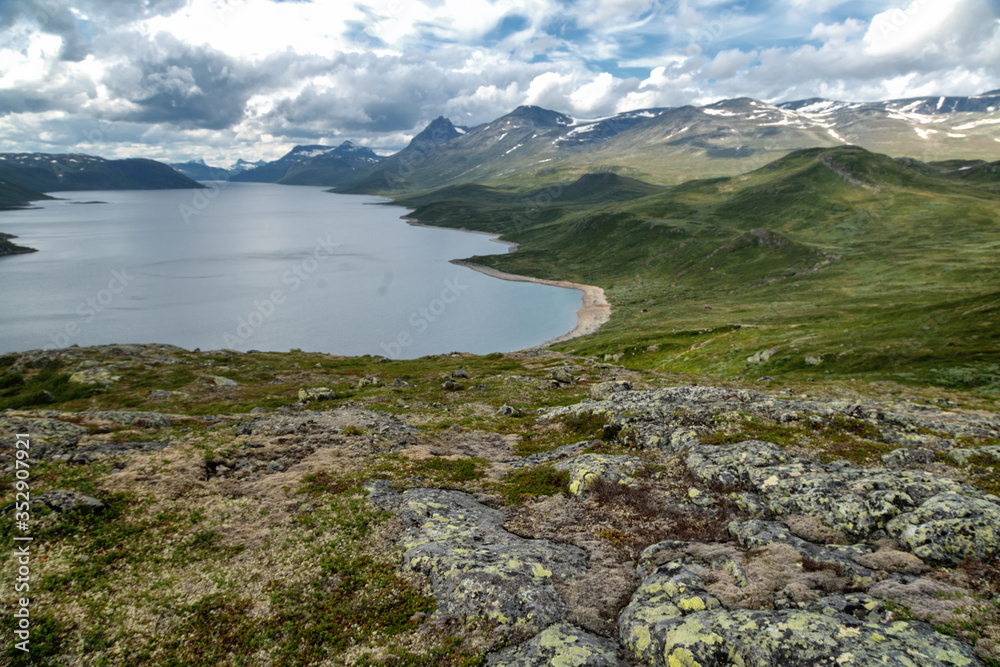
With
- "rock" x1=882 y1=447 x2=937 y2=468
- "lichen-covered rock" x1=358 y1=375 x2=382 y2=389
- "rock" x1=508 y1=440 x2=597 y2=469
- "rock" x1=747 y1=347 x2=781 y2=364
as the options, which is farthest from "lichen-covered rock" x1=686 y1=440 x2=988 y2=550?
"rock" x1=747 y1=347 x2=781 y2=364

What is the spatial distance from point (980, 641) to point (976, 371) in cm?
7790

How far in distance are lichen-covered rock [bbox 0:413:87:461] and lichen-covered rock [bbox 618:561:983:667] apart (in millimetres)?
33986

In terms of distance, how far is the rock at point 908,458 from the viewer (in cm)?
2598

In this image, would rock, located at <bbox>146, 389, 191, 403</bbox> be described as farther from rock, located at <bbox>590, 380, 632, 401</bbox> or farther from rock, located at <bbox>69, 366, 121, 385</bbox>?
rock, located at <bbox>590, 380, 632, 401</bbox>

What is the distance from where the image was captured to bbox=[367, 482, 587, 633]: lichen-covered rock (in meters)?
16.9

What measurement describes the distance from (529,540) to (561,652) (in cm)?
733

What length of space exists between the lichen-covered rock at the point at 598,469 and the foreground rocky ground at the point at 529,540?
0.15m

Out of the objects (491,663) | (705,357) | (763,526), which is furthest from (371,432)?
(705,357)

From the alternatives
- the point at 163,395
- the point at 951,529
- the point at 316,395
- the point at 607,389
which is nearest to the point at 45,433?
the point at 316,395

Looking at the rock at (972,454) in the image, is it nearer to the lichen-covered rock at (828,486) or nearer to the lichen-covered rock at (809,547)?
the lichen-covered rock at (828,486)

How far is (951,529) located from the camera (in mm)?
17750

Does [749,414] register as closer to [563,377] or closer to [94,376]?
[563,377]

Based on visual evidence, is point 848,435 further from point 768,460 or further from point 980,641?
point 980,641

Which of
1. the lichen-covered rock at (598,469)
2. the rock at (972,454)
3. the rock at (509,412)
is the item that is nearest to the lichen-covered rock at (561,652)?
the lichen-covered rock at (598,469)
